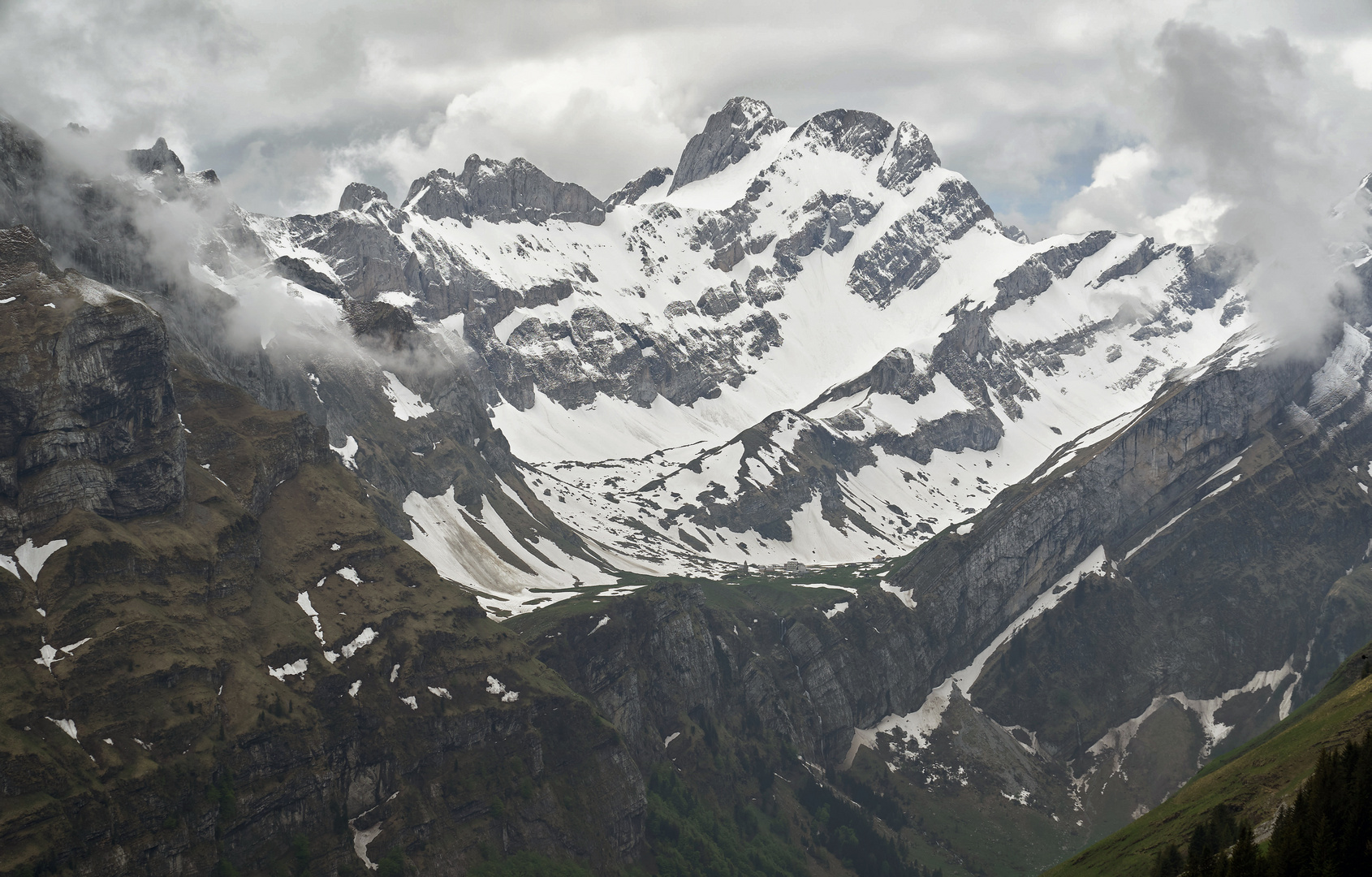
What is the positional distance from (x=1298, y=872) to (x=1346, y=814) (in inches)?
377

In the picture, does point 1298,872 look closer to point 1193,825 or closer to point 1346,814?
point 1346,814

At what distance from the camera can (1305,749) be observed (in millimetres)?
196125

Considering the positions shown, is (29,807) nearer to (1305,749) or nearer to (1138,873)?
(1138,873)

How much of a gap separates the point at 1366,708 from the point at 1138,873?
1685 inches

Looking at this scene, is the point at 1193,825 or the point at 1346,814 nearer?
the point at 1346,814

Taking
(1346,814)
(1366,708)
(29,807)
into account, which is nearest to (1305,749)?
(1366,708)

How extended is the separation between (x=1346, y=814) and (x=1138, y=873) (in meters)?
63.0

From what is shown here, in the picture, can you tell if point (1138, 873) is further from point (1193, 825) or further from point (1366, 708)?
point (1366, 708)

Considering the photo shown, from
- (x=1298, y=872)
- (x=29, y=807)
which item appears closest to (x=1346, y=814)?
(x=1298, y=872)

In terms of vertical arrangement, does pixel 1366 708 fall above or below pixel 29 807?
below

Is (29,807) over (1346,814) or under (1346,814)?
over

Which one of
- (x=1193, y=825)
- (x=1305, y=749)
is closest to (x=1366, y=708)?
(x=1305, y=749)

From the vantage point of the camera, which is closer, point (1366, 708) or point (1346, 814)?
point (1346, 814)

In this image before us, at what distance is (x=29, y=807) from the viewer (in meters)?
198
